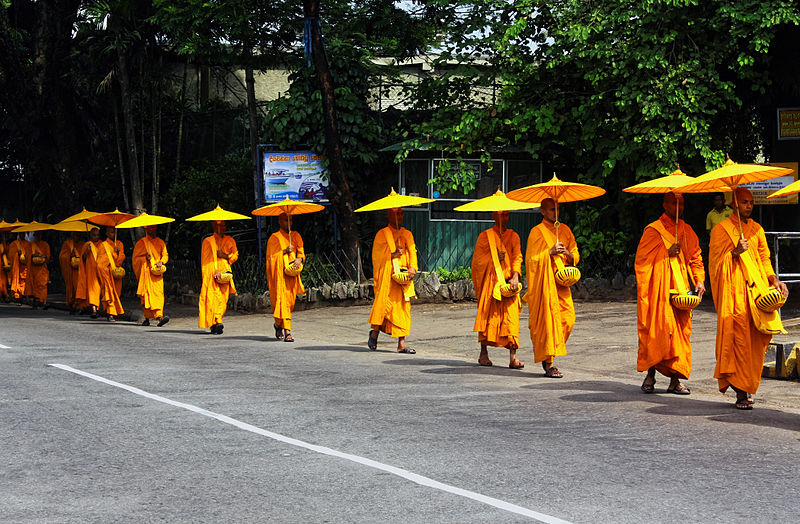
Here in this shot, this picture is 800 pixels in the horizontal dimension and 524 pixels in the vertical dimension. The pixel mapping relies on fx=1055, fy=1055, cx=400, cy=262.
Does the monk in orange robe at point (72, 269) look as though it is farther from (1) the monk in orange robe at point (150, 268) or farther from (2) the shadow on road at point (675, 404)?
(2) the shadow on road at point (675, 404)

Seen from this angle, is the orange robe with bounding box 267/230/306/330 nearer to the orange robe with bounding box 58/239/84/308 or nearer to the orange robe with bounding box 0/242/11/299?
the orange robe with bounding box 58/239/84/308

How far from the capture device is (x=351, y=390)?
10273mm

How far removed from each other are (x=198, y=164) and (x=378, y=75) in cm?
809

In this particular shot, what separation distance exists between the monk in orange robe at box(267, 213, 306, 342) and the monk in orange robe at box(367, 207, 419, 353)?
208 cm

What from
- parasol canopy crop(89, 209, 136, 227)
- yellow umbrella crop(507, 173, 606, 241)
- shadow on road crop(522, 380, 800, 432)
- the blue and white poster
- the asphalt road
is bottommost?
shadow on road crop(522, 380, 800, 432)

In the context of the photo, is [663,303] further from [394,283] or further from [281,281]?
[281,281]

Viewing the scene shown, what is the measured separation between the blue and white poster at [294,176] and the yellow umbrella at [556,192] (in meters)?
10.9

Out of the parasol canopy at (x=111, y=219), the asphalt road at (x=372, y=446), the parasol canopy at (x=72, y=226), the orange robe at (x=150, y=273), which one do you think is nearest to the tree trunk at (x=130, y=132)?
the parasol canopy at (x=72, y=226)

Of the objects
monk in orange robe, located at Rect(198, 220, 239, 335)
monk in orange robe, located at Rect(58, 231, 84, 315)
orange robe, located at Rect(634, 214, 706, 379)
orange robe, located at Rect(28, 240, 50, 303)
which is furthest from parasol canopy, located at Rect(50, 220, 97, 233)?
orange robe, located at Rect(634, 214, 706, 379)

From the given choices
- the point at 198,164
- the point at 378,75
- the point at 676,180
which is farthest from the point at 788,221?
the point at 198,164

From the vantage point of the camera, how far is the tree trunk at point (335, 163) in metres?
22.0

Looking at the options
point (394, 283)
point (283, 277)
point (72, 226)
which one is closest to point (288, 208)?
point (283, 277)

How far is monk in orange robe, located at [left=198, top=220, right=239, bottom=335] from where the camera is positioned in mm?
17203

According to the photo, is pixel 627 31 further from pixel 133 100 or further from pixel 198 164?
pixel 133 100
